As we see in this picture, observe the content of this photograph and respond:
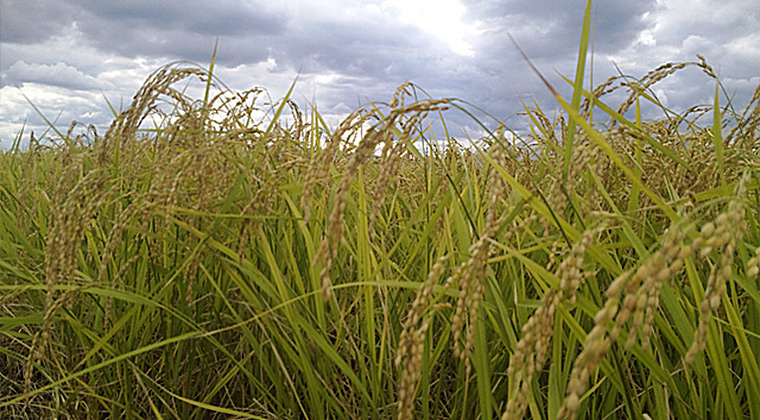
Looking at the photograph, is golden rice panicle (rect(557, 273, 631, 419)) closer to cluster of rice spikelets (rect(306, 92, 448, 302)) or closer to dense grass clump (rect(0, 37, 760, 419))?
dense grass clump (rect(0, 37, 760, 419))

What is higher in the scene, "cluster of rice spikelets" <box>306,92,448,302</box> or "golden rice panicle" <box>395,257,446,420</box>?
"cluster of rice spikelets" <box>306,92,448,302</box>

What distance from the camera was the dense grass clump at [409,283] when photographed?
0.84 meters

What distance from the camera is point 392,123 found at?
79 centimetres

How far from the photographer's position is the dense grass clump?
838 mm

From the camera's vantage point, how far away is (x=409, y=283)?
1080mm

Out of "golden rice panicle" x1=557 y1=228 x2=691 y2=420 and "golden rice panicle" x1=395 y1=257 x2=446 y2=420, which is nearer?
"golden rice panicle" x1=557 y1=228 x2=691 y2=420

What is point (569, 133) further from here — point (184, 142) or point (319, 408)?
point (184, 142)

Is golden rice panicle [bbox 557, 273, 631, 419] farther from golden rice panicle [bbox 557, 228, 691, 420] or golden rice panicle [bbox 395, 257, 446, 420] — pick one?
golden rice panicle [bbox 395, 257, 446, 420]

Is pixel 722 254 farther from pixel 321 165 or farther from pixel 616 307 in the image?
pixel 321 165

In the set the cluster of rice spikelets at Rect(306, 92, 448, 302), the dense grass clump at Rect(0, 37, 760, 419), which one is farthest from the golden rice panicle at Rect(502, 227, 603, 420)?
the cluster of rice spikelets at Rect(306, 92, 448, 302)

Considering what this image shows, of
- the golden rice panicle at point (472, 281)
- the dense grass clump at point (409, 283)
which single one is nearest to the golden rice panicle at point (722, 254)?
the dense grass clump at point (409, 283)

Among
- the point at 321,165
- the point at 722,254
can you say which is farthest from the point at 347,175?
the point at 722,254

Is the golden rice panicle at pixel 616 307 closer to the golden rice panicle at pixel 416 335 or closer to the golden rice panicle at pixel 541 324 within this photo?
the golden rice panicle at pixel 541 324

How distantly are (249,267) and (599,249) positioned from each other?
778 mm
